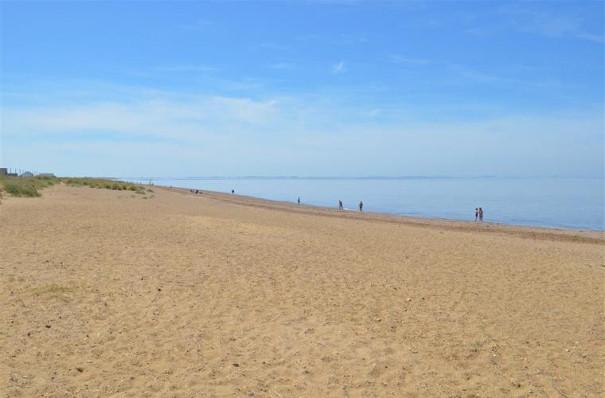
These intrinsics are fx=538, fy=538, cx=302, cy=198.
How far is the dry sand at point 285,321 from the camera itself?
5734 mm

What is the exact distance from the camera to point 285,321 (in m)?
7.92

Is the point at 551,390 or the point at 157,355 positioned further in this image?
the point at 157,355

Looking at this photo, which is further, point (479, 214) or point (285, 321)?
point (479, 214)

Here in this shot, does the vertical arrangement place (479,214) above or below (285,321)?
above

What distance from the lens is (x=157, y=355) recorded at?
6.27m

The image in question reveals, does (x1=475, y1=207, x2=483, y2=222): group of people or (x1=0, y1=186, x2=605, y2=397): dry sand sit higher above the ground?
(x1=475, y1=207, x2=483, y2=222): group of people

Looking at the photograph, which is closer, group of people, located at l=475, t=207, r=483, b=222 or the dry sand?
the dry sand

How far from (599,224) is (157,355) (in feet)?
120

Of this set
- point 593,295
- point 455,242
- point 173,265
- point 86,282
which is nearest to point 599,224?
point 455,242

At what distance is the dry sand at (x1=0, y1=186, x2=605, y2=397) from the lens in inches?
226

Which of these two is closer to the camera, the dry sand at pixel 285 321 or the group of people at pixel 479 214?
the dry sand at pixel 285 321

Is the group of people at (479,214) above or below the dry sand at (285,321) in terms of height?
above

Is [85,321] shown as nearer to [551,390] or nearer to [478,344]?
[478,344]

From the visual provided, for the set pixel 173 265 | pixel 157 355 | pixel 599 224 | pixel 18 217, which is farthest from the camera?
pixel 599 224
